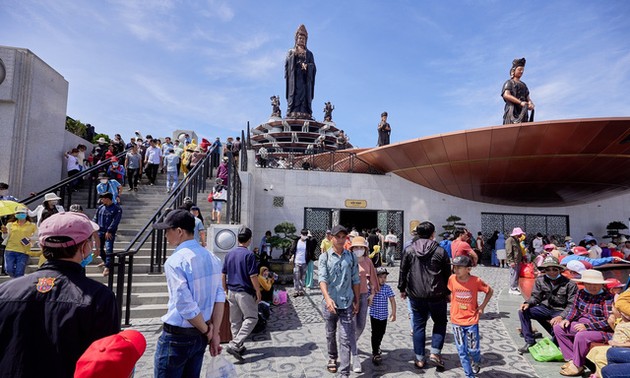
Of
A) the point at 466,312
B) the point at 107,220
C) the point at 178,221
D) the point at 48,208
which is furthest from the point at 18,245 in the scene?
the point at 466,312

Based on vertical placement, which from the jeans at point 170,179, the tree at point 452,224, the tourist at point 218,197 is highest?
the jeans at point 170,179

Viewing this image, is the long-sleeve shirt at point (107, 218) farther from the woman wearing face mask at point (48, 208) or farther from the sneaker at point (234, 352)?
the sneaker at point (234, 352)

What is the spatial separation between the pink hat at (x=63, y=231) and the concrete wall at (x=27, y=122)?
31.9ft

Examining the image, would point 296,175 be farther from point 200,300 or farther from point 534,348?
point 200,300

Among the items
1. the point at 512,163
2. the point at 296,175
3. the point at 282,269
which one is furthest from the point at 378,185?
the point at 282,269

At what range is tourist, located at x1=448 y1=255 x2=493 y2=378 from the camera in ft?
12.2

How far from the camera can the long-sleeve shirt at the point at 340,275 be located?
375 cm

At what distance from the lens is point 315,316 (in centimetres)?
624

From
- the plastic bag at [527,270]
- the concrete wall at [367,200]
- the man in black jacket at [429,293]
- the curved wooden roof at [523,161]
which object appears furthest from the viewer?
the concrete wall at [367,200]

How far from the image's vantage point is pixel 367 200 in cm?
1585

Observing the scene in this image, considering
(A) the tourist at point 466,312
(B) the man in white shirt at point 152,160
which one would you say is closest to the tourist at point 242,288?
(A) the tourist at point 466,312

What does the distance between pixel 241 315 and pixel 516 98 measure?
515 inches

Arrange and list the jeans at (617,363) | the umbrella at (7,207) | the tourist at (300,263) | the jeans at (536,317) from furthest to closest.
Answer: the tourist at (300,263), the umbrella at (7,207), the jeans at (536,317), the jeans at (617,363)

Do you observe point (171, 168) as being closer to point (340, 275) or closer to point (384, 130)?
point (340, 275)
